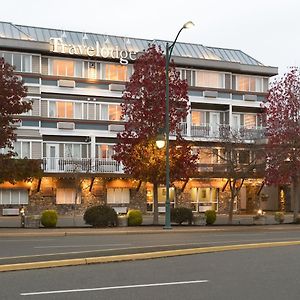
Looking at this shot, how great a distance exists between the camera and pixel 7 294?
9164mm

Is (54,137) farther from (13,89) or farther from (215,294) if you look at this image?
(215,294)

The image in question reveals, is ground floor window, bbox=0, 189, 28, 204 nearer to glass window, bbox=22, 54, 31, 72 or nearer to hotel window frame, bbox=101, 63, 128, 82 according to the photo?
glass window, bbox=22, 54, 31, 72

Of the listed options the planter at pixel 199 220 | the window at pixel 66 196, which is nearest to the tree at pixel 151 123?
the planter at pixel 199 220

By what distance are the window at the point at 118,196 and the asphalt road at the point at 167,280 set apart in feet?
105

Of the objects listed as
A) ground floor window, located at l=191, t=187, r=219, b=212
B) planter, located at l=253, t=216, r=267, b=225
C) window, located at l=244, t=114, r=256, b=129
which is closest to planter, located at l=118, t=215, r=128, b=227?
planter, located at l=253, t=216, r=267, b=225

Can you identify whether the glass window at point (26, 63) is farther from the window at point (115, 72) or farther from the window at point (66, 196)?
the window at point (66, 196)

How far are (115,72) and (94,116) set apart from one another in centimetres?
419

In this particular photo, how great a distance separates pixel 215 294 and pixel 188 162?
70.0 feet

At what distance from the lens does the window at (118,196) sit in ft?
151

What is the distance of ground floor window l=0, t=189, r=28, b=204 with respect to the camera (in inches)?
1668

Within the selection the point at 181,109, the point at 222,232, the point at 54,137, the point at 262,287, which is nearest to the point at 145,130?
the point at 181,109

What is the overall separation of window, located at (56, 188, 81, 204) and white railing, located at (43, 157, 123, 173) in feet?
5.98

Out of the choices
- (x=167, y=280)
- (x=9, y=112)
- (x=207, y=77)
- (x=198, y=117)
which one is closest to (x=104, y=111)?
(x=198, y=117)

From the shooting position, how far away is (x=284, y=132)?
34.2 meters
